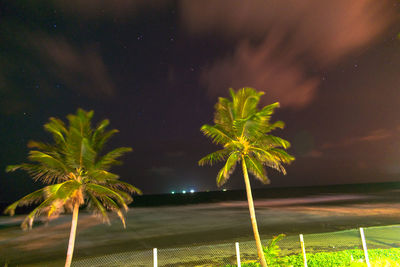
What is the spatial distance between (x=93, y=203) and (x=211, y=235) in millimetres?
14394

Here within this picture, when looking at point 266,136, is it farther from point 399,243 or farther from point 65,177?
point 399,243

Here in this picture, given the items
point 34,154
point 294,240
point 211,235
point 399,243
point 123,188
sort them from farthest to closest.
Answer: point 211,235 → point 294,240 → point 399,243 → point 123,188 → point 34,154

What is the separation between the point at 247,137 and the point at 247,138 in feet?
0.25

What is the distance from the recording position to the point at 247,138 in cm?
1111

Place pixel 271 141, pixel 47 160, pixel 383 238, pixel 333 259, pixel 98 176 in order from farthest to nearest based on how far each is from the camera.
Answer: pixel 383 238 → pixel 333 259 → pixel 271 141 → pixel 98 176 → pixel 47 160

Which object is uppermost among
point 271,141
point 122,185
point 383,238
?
point 271,141

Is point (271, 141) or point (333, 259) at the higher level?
point (271, 141)

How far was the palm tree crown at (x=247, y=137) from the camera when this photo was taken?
1074cm

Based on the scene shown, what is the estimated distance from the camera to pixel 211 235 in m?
22.0

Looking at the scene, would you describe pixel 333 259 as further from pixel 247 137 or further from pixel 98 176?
pixel 98 176

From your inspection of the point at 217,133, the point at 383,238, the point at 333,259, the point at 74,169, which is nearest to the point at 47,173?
the point at 74,169

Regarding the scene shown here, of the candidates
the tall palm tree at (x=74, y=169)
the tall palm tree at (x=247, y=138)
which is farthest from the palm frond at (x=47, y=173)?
the tall palm tree at (x=247, y=138)

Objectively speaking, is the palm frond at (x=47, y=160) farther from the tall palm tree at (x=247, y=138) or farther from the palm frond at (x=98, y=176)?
the tall palm tree at (x=247, y=138)

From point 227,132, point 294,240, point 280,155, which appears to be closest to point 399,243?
point 294,240
